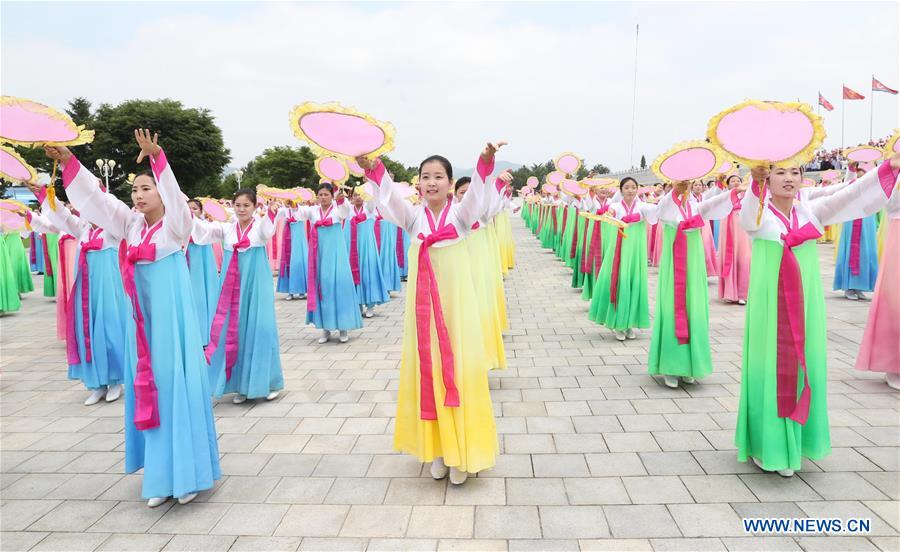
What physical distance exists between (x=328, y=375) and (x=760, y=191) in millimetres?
4450

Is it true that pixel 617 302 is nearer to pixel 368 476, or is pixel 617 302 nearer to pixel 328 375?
pixel 328 375

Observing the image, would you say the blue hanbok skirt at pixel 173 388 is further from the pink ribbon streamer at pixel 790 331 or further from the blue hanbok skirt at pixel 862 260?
the blue hanbok skirt at pixel 862 260

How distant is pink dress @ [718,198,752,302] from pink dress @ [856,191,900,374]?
145 inches

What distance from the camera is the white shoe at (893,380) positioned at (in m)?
4.89

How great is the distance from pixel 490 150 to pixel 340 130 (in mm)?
899

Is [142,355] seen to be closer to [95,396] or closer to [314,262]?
[95,396]

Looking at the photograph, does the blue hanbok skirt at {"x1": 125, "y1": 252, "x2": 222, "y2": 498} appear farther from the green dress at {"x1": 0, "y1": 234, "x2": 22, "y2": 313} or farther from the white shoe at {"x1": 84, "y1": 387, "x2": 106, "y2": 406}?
the green dress at {"x1": 0, "y1": 234, "x2": 22, "y2": 313}

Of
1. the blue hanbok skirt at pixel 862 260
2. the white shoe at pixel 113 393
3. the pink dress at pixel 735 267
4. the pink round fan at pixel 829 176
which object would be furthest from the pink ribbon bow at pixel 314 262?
the pink round fan at pixel 829 176

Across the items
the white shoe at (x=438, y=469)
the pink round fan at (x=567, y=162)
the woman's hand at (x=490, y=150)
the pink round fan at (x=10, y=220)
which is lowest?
the white shoe at (x=438, y=469)

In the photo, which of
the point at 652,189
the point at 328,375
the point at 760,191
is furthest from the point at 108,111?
the point at 760,191

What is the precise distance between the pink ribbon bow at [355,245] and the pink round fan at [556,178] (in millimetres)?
4561

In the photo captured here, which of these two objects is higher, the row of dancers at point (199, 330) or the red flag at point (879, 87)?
the red flag at point (879, 87)

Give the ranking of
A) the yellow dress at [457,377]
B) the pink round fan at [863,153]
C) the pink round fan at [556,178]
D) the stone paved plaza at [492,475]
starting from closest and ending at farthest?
the stone paved plaza at [492,475] → the yellow dress at [457,377] → the pink round fan at [863,153] → the pink round fan at [556,178]

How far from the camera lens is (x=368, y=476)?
3.56 metres
